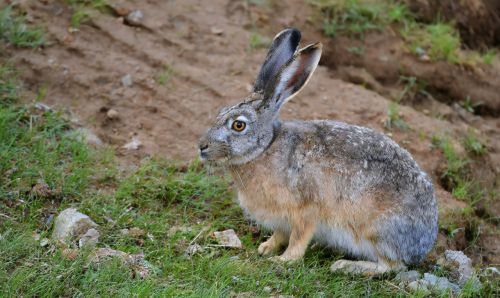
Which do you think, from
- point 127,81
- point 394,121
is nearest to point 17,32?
point 127,81

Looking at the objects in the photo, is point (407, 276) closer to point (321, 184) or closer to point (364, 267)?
point (364, 267)

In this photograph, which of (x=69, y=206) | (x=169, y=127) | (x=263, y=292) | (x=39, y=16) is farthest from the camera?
(x=39, y=16)

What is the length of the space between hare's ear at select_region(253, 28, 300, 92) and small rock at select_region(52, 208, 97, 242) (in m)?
1.63

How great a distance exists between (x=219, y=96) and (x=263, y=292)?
277 cm

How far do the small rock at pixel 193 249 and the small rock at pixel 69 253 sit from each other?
81 centimetres

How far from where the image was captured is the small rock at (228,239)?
5.18m

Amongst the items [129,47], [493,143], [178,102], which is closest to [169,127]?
[178,102]

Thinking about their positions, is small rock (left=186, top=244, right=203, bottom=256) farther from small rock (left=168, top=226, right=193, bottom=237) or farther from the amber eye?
the amber eye

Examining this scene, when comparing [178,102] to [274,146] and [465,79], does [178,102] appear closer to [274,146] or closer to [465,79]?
[274,146]

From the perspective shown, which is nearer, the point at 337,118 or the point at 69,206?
the point at 69,206

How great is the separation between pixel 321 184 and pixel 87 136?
2246mm

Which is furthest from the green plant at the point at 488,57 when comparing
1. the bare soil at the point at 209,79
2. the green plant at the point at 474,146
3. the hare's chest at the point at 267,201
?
the hare's chest at the point at 267,201

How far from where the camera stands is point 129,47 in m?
7.26

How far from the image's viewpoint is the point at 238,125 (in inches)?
205
